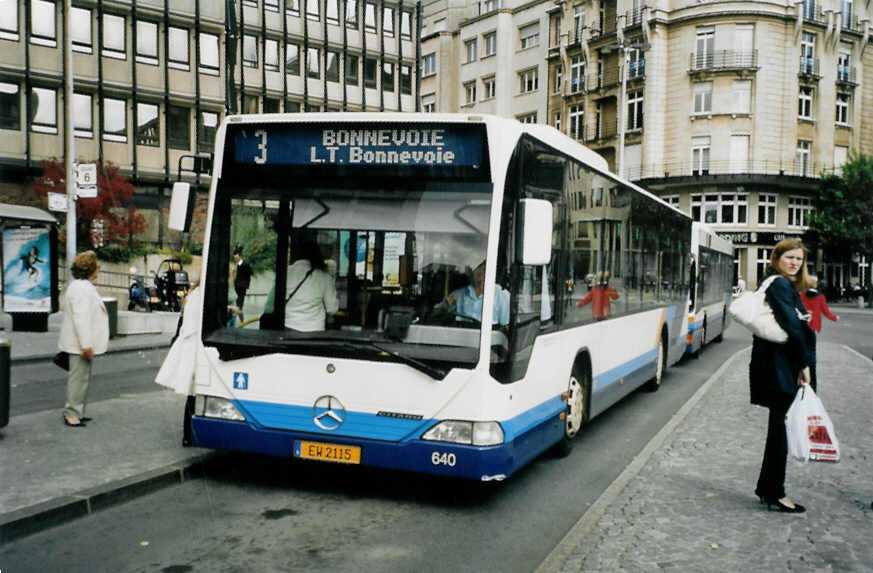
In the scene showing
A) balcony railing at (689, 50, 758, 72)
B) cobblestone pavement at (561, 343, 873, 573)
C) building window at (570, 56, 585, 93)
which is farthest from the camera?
building window at (570, 56, 585, 93)

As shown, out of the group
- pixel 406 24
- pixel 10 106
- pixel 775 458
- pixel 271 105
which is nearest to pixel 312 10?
pixel 271 105

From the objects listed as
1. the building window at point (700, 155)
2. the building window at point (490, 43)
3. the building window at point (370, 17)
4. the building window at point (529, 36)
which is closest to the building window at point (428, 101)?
the building window at point (490, 43)

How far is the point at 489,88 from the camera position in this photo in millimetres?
66500

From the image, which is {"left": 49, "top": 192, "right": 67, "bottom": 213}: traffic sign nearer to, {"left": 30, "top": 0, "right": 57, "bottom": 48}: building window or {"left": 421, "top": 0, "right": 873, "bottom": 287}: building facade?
{"left": 30, "top": 0, "right": 57, "bottom": 48}: building window

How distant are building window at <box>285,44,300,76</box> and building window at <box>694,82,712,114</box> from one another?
24.2 m

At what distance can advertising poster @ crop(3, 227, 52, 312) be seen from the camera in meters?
17.7

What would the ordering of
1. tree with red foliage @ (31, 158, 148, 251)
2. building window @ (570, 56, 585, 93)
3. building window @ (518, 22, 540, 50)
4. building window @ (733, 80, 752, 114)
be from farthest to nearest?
building window @ (518, 22, 540, 50)
building window @ (570, 56, 585, 93)
building window @ (733, 80, 752, 114)
tree with red foliage @ (31, 158, 148, 251)

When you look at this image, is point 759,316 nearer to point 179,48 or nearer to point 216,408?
point 216,408

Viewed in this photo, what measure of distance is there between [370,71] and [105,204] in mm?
21543

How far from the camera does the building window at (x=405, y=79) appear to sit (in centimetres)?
5344

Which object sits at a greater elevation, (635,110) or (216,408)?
(635,110)

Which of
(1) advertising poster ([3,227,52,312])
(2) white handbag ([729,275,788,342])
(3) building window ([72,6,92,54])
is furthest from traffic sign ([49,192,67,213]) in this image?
(3) building window ([72,6,92,54])

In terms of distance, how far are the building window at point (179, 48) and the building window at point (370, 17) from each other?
41.3 ft

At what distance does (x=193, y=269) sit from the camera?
35.2 m
